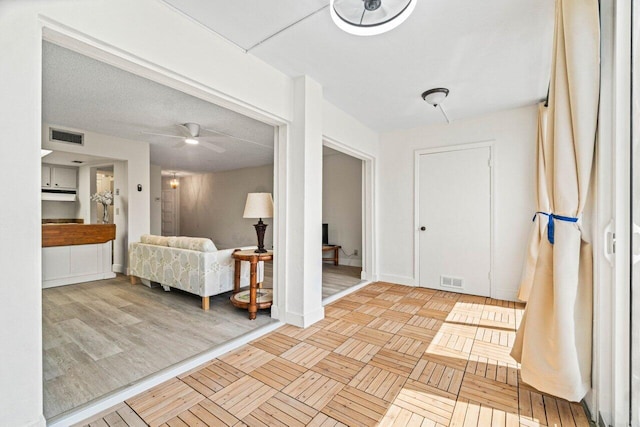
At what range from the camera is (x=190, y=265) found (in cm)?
331

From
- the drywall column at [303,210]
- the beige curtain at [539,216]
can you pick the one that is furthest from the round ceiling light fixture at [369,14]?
the beige curtain at [539,216]

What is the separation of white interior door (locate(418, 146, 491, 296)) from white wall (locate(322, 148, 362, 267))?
174cm

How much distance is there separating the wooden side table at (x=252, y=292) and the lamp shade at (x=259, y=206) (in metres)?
0.44

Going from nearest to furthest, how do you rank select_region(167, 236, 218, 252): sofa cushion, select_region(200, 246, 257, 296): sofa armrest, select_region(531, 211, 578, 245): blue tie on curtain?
select_region(531, 211, 578, 245): blue tie on curtain → select_region(200, 246, 257, 296): sofa armrest → select_region(167, 236, 218, 252): sofa cushion

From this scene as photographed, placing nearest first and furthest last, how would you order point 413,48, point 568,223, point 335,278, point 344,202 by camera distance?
point 568,223, point 413,48, point 335,278, point 344,202

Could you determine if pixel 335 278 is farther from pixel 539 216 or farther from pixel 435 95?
pixel 435 95

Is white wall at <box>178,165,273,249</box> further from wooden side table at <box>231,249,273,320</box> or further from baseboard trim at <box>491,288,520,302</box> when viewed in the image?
baseboard trim at <box>491,288,520,302</box>

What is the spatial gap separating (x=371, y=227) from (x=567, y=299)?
9.90 feet

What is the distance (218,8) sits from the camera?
6.03 feet

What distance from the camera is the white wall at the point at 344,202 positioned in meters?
5.77

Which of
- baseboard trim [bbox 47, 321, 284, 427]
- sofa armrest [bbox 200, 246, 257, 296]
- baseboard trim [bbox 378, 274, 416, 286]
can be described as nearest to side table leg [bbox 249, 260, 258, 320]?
baseboard trim [bbox 47, 321, 284, 427]

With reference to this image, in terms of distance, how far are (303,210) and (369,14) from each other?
162cm

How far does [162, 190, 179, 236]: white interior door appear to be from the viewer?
30.6 ft

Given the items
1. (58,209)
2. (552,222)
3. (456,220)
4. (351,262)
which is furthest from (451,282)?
(58,209)
